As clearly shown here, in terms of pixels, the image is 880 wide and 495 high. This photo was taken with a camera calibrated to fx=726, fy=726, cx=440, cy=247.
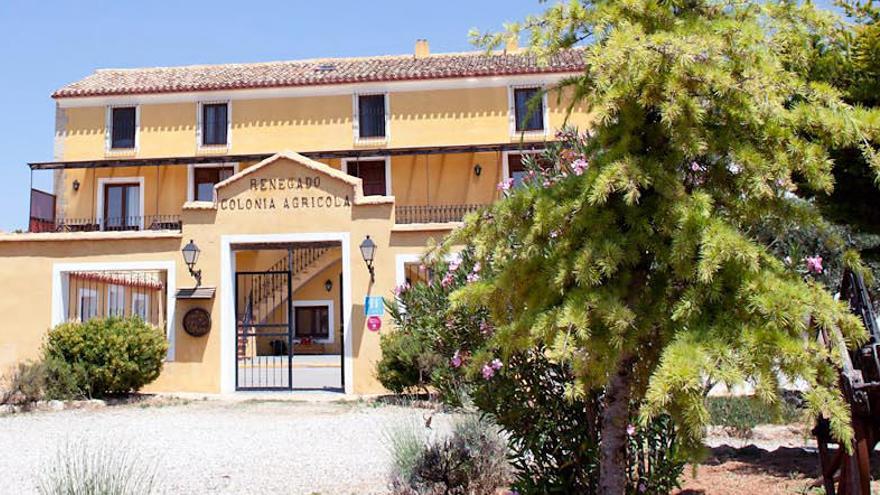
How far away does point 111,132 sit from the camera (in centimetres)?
2397

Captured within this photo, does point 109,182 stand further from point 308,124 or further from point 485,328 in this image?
point 485,328

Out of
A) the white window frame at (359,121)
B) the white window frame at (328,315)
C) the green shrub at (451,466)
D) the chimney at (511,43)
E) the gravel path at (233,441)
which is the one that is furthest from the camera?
the white window frame at (328,315)

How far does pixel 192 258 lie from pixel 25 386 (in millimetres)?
3639

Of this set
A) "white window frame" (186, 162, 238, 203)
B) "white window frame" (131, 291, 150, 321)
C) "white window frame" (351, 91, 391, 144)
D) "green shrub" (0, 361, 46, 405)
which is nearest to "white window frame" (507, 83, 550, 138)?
"white window frame" (351, 91, 391, 144)

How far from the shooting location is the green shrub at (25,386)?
12.4m

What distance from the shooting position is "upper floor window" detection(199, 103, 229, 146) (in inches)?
943

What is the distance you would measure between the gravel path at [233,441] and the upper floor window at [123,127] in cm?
1367

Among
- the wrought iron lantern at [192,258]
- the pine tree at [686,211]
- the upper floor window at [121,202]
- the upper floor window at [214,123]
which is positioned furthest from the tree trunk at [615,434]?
the upper floor window at [121,202]

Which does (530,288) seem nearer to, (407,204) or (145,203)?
(407,204)

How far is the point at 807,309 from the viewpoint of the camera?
271 cm

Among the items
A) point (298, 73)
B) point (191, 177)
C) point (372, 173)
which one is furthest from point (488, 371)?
point (298, 73)

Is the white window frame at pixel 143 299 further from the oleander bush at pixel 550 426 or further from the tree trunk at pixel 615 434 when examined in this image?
the tree trunk at pixel 615 434

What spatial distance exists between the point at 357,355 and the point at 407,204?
9993mm

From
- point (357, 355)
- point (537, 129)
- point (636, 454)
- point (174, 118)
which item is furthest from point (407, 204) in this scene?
point (636, 454)
